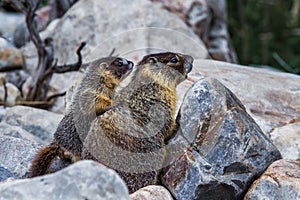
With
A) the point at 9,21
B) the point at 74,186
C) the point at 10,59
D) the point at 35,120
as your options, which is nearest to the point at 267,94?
the point at 35,120

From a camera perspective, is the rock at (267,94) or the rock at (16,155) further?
the rock at (267,94)

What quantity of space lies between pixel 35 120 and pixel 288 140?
183 centimetres

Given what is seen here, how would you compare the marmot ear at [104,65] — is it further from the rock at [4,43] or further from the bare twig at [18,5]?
the rock at [4,43]

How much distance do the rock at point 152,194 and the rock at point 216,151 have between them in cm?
20

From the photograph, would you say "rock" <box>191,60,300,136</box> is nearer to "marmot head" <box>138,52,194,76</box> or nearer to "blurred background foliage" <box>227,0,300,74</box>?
"marmot head" <box>138,52,194,76</box>

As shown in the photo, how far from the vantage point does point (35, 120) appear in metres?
5.14

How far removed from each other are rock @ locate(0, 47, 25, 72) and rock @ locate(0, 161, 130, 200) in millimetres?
4662

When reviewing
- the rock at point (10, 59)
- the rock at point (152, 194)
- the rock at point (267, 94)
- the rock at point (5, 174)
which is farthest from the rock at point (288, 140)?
the rock at point (10, 59)

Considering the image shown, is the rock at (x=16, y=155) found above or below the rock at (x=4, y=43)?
above

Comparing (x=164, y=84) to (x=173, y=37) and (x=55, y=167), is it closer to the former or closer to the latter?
(x=55, y=167)

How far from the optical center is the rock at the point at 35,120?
5.08 metres

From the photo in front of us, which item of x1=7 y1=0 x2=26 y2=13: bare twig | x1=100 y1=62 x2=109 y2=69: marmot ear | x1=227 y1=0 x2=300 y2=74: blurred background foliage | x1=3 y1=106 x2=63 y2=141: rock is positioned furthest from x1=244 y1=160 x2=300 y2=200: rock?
x1=227 y1=0 x2=300 y2=74: blurred background foliage

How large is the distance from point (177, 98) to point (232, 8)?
29.2 feet

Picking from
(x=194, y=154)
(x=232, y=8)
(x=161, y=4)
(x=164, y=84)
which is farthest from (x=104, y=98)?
(x=232, y=8)
